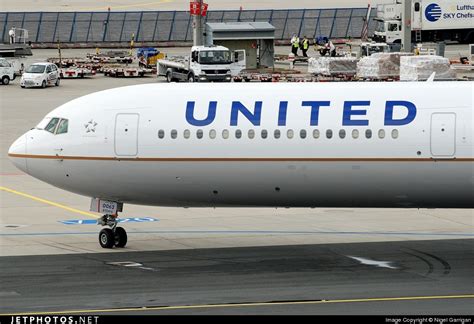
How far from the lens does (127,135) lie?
30.8 m

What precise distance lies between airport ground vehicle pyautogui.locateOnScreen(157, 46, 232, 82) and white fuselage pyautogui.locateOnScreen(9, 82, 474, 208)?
51776 mm

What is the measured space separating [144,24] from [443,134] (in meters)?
87.8

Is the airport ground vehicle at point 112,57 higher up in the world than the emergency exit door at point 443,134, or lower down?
higher up

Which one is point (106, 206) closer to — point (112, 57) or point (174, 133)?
point (174, 133)

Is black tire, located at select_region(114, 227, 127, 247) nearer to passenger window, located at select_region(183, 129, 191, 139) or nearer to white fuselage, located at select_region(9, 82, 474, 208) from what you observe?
white fuselage, located at select_region(9, 82, 474, 208)

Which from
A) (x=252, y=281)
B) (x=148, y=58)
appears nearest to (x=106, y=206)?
(x=252, y=281)

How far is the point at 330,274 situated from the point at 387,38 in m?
77.8

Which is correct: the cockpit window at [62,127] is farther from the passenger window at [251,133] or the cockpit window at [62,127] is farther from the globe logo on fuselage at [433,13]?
the globe logo on fuselage at [433,13]

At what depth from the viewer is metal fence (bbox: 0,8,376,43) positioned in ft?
371

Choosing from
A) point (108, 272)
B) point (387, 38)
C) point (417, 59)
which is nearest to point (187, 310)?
point (108, 272)

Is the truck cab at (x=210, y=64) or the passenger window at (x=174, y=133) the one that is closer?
the passenger window at (x=174, y=133)

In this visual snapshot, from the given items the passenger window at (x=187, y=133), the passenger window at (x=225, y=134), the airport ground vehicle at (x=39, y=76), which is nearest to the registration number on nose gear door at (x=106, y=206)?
the passenger window at (x=187, y=133)

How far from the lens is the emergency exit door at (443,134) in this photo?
2919 centimetres

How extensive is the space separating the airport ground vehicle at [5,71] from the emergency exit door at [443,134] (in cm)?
5837
